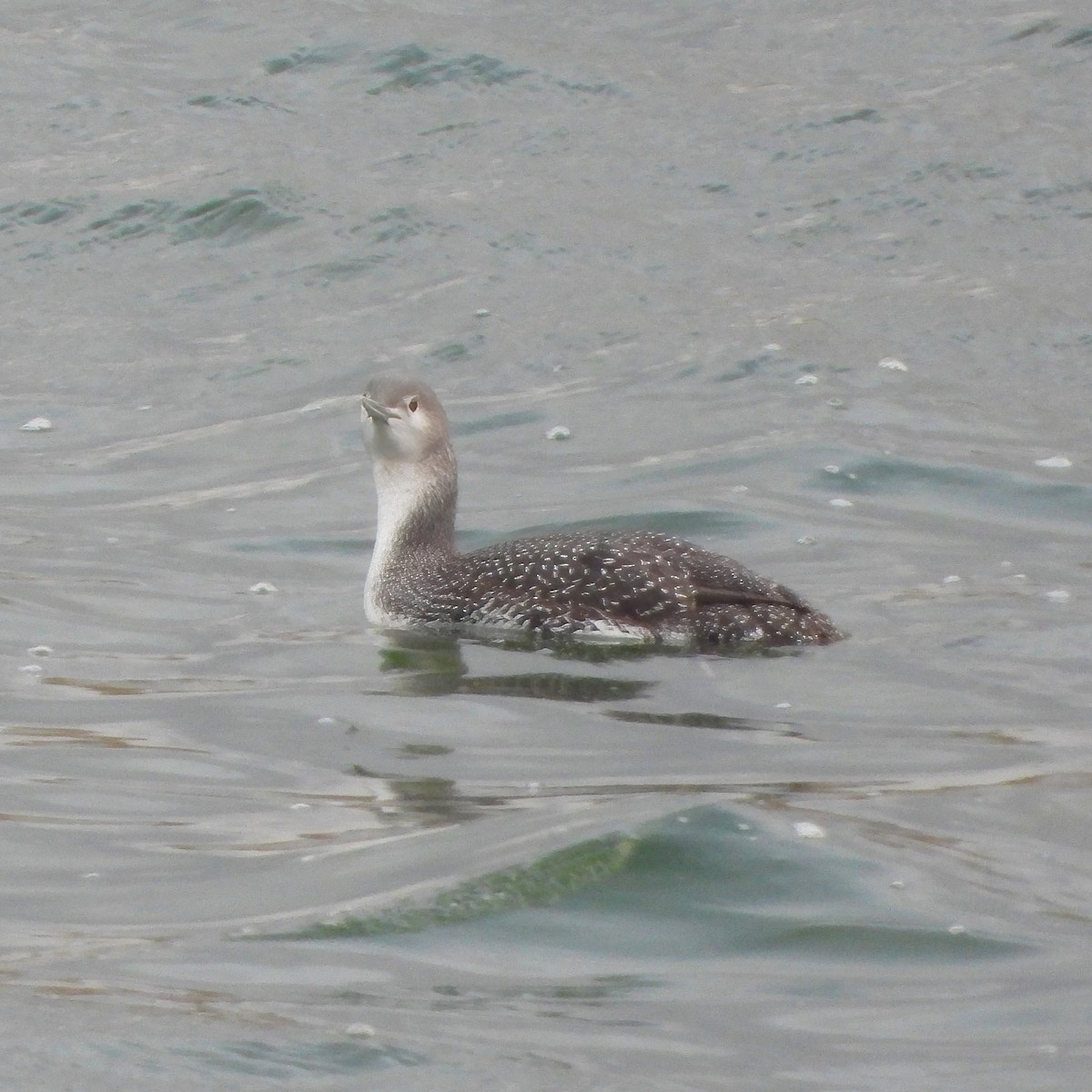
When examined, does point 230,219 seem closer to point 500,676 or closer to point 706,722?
point 500,676

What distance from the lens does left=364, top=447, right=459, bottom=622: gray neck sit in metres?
9.02

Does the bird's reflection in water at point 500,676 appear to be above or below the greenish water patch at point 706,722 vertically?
below

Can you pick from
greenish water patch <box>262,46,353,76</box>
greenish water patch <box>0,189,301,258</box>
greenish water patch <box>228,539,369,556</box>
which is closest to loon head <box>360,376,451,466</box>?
greenish water patch <box>228,539,369,556</box>

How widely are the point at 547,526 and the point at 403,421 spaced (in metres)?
1.80

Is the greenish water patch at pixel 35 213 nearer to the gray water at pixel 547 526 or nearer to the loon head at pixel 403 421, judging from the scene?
the gray water at pixel 547 526

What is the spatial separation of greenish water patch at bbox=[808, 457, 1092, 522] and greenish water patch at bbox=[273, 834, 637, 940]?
5.61m

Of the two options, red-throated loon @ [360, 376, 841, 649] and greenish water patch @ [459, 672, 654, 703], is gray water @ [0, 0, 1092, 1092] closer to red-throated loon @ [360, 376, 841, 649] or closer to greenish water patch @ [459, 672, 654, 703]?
greenish water patch @ [459, 672, 654, 703]

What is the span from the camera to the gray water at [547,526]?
4887mm

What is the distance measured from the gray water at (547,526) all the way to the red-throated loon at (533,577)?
0.47 feet

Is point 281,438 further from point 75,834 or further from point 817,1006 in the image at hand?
point 817,1006

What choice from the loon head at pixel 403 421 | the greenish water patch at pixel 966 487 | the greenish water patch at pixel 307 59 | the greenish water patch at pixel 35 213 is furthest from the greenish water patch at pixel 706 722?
the greenish water patch at pixel 307 59

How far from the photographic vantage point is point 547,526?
10.7 metres

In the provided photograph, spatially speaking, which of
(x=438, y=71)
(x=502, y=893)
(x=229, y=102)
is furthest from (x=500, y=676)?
(x=229, y=102)

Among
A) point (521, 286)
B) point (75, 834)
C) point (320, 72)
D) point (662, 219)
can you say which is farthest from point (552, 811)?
point (320, 72)
